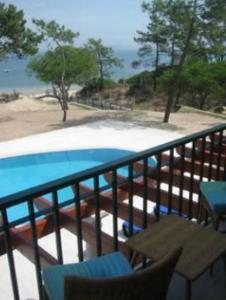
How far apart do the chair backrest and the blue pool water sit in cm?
726

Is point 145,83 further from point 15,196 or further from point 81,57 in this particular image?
point 15,196

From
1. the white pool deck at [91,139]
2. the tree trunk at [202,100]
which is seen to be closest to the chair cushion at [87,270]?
the white pool deck at [91,139]

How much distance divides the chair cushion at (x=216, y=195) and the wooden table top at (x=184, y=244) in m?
0.19

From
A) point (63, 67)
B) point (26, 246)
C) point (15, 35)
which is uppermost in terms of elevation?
point (15, 35)

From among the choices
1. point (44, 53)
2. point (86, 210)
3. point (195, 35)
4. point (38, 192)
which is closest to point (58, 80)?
point (44, 53)

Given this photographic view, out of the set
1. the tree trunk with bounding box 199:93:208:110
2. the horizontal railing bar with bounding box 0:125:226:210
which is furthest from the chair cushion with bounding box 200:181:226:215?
the tree trunk with bounding box 199:93:208:110

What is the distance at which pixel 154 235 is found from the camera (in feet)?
6.05

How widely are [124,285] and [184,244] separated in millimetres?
756

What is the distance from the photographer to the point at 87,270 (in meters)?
1.58

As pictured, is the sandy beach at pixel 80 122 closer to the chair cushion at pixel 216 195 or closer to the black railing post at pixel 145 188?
the chair cushion at pixel 216 195

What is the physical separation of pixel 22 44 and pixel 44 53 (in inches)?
53.1

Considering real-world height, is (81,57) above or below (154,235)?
above

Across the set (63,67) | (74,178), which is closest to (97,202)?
(74,178)

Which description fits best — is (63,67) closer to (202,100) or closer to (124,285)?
(202,100)
